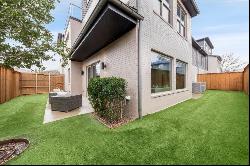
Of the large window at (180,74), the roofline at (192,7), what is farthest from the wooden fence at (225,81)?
the large window at (180,74)

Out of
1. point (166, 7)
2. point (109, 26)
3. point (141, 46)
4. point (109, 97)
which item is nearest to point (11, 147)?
point (109, 97)

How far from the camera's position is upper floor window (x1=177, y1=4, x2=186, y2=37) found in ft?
40.9

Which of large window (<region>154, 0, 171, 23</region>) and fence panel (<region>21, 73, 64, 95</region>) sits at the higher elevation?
large window (<region>154, 0, 171, 23</region>)

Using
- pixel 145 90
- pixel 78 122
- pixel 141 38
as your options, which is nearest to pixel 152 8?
pixel 141 38

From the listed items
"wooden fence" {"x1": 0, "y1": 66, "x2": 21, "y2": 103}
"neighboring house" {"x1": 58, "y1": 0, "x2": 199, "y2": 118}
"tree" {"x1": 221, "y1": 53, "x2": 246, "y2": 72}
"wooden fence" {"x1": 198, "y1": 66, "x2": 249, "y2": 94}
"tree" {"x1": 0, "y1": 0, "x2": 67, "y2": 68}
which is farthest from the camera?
"tree" {"x1": 221, "y1": 53, "x2": 246, "y2": 72}

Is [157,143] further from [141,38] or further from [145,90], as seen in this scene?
[141,38]

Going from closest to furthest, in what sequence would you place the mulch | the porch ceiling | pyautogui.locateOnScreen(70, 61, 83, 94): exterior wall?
the mulch → the porch ceiling → pyautogui.locateOnScreen(70, 61, 83, 94): exterior wall

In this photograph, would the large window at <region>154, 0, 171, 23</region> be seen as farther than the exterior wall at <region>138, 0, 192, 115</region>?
Yes

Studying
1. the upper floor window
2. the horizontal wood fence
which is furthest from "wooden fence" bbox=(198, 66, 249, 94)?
the horizontal wood fence

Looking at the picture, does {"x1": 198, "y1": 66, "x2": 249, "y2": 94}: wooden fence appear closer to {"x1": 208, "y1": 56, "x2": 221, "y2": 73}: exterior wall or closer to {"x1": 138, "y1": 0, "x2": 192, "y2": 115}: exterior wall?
{"x1": 208, "y1": 56, "x2": 221, "y2": 73}: exterior wall

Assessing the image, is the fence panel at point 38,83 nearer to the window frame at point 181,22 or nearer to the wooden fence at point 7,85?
the wooden fence at point 7,85

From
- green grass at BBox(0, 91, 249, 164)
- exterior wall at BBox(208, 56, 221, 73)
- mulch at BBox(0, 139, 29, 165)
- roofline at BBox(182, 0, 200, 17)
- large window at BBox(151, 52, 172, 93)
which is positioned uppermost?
roofline at BBox(182, 0, 200, 17)

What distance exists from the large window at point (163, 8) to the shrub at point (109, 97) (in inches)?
155

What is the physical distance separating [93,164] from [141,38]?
4881 mm
